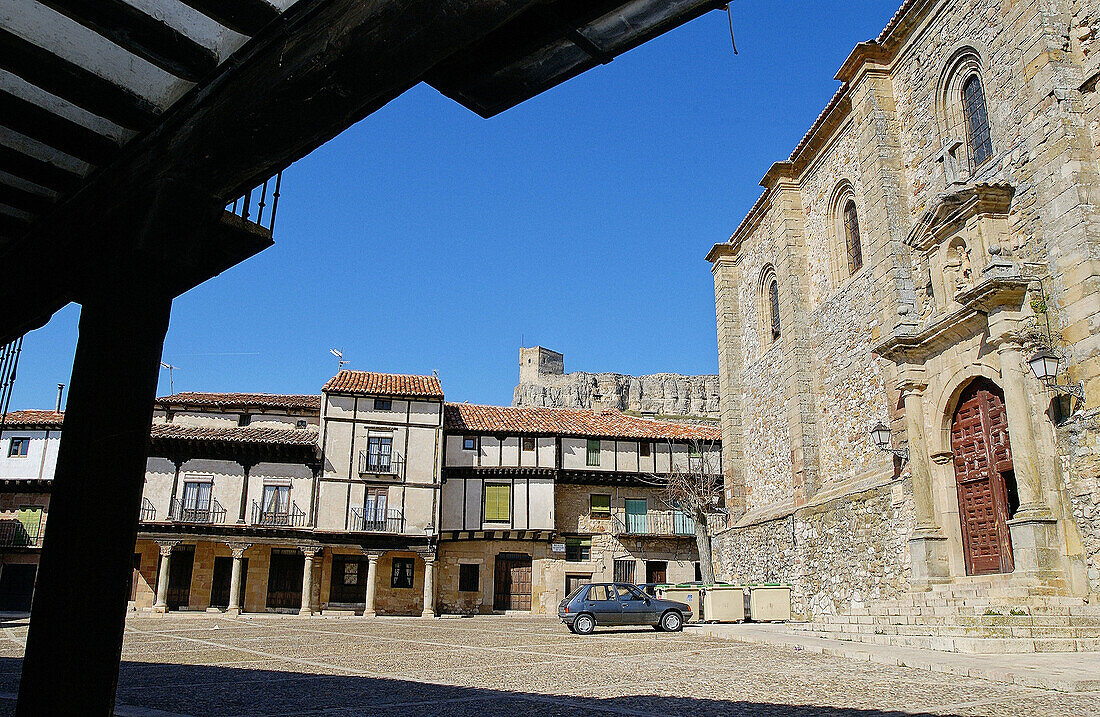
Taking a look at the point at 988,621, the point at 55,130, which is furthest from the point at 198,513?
the point at 55,130

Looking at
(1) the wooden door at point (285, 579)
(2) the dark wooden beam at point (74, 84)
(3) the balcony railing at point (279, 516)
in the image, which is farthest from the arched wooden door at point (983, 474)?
(1) the wooden door at point (285, 579)

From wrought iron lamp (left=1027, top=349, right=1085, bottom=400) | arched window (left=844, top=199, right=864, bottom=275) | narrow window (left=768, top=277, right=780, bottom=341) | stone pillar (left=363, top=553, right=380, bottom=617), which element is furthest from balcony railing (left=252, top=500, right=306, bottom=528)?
wrought iron lamp (left=1027, top=349, right=1085, bottom=400)

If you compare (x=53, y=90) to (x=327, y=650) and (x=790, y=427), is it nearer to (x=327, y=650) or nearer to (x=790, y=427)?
(x=327, y=650)

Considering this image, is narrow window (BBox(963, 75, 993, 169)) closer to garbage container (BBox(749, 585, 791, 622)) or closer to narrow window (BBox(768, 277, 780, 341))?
narrow window (BBox(768, 277, 780, 341))

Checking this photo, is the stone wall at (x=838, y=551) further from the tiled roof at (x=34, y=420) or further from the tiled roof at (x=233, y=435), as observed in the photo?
the tiled roof at (x=34, y=420)

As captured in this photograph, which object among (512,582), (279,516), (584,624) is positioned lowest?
(584,624)

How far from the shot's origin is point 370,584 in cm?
2883

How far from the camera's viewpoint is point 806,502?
18.2m

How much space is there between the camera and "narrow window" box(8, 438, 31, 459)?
31.0m

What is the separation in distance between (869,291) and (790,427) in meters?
4.44

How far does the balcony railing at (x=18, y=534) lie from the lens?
29.9 metres

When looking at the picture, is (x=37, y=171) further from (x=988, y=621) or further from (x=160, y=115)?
(x=988, y=621)

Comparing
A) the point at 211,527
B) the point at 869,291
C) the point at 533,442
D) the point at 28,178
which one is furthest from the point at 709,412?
the point at 28,178

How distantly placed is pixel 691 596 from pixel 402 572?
1439 cm
